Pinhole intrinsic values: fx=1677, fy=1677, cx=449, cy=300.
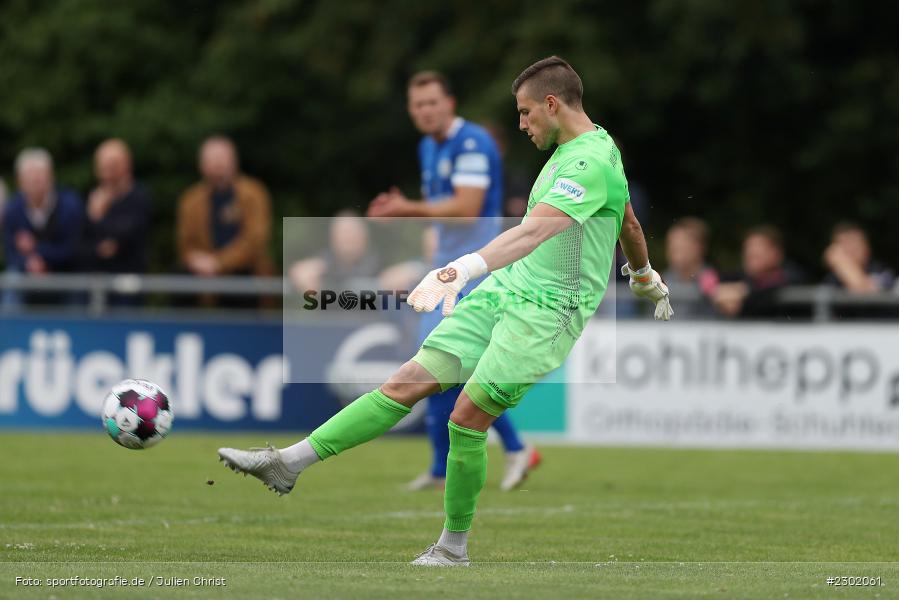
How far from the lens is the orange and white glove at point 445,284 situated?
6.70 meters

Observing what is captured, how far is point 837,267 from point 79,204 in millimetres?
7572

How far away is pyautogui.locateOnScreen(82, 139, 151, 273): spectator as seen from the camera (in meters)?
16.5

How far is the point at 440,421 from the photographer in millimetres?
10867

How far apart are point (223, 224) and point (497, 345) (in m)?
9.84

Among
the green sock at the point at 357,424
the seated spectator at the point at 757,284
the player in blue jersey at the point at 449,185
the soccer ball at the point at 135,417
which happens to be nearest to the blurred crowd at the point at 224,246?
the seated spectator at the point at 757,284

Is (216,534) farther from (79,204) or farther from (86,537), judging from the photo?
(79,204)

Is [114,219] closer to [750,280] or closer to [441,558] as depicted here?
[750,280]

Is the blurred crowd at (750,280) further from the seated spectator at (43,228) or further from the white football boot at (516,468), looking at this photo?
the seated spectator at (43,228)

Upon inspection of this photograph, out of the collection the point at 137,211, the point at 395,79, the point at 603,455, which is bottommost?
the point at 603,455

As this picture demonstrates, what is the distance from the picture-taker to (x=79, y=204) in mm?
16656

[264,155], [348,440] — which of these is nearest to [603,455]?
[348,440]

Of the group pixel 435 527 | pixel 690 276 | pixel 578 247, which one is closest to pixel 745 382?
pixel 690 276

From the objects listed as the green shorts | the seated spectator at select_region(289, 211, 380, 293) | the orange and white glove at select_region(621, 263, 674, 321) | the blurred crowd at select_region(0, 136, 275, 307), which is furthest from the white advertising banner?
the green shorts

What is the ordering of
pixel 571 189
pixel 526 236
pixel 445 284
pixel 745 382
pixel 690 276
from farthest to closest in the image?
pixel 690 276 < pixel 745 382 < pixel 571 189 < pixel 526 236 < pixel 445 284
